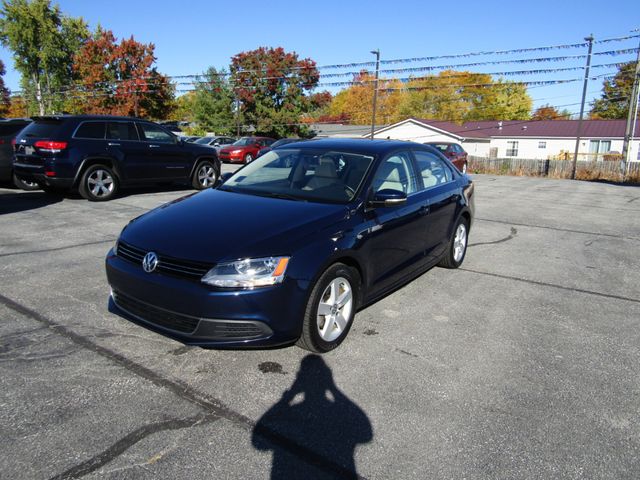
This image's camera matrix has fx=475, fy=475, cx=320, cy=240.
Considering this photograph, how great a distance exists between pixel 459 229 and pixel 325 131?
51.8 m

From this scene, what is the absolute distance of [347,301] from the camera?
376 cm

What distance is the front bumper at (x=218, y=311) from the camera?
10.1 feet

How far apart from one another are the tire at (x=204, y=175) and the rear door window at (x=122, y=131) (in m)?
1.94

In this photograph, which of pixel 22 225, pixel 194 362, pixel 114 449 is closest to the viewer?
pixel 114 449

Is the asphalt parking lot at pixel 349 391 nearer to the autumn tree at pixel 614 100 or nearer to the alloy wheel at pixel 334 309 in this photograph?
the alloy wheel at pixel 334 309

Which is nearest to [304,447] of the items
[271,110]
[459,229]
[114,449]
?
[114,449]

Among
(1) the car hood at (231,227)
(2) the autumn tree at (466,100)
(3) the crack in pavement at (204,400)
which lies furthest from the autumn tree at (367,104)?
(3) the crack in pavement at (204,400)

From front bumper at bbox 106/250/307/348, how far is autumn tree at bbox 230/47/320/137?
44.2 meters

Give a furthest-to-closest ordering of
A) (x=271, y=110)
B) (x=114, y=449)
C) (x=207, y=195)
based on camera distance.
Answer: (x=271, y=110) → (x=207, y=195) → (x=114, y=449)

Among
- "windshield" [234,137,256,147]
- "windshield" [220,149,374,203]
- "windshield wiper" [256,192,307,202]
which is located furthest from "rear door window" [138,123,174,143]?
"windshield" [234,137,256,147]

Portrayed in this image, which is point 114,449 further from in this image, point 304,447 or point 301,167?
point 301,167

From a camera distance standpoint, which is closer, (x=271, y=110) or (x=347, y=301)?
(x=347, y=301)

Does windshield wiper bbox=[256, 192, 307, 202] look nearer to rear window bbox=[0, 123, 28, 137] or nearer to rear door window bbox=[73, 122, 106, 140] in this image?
rear door window bbox=[73, 122, 106, 140]

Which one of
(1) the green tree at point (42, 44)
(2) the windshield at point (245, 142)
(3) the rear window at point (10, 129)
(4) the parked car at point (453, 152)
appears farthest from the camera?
(1) the green tree at point (42, 44)
